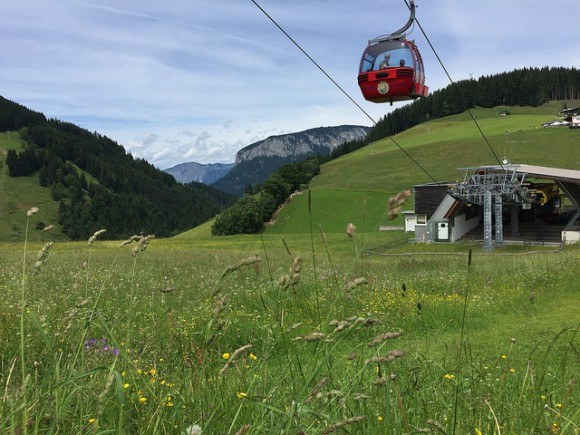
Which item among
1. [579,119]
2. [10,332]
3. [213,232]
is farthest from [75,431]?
[579,119]

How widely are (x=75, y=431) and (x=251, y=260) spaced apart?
1.18 m

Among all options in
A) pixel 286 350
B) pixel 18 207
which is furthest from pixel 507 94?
pixel 286 350

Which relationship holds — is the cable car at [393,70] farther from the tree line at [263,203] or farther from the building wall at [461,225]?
the tree line at [263,203]

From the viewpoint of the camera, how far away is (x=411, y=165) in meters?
115

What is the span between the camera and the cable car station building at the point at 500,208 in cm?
4569

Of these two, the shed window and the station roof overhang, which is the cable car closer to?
the station roof overhang

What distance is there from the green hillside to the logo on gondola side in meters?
62.4

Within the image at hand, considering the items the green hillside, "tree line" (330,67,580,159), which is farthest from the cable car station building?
"tree line" (330,67,580,159)

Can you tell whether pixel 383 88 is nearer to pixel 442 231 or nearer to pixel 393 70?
pixel 393 70

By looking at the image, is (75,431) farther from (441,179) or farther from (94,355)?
(441,179)

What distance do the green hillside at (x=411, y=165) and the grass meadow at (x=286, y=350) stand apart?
219 feet

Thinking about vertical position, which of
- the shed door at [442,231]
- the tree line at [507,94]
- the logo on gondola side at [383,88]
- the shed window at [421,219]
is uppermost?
the tree line at [507,94]

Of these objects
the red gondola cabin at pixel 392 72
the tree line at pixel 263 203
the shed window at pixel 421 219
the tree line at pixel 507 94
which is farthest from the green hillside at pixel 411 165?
the red gondola cabin at pixel 392 72

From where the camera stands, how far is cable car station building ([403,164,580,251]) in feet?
150
